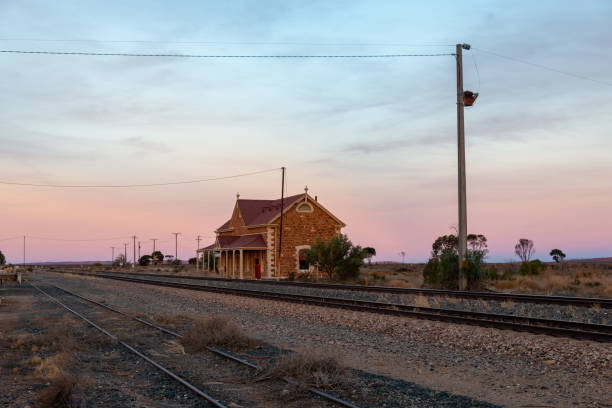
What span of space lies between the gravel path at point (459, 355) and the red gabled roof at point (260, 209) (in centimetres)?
3133

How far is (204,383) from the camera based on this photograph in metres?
8.58

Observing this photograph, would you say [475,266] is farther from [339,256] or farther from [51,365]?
[51,365]

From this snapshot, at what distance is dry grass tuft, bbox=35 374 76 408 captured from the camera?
7.11m

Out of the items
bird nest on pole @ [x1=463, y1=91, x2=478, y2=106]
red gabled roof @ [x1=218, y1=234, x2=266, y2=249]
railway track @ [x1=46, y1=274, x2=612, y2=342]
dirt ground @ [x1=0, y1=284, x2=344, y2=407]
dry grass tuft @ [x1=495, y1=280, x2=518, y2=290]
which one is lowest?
dirt ground @ [x1=0, y1=284, x2=344, y2=407]

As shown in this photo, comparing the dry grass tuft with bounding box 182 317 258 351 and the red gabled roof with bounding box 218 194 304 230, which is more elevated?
the red gabled roof with bounding box 218 194 304 230

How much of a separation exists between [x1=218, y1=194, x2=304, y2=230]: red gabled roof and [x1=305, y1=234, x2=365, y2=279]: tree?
9.10 meters

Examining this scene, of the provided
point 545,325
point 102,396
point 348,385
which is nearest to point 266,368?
→ point 348,385

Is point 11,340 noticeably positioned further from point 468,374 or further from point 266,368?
point 468,374

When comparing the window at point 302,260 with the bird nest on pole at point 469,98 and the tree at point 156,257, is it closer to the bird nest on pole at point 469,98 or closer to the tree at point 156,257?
the bird nest on pole at point 469,98

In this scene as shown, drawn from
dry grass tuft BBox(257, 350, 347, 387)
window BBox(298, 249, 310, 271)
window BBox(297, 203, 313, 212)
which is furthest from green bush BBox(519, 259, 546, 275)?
dry grass tuft BBox(257, 350, 347, 387)

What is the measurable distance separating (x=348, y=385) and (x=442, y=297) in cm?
1266

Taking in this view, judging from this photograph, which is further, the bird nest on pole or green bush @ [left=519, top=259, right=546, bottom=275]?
green bush @ [left=519, top=259, right=546, bottom=275]

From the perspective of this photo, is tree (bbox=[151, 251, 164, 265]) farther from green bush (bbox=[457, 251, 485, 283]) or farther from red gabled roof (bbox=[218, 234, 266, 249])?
green bush (bbox=[457, 251, 485, 283])

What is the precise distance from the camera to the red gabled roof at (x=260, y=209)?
48.3 metres
